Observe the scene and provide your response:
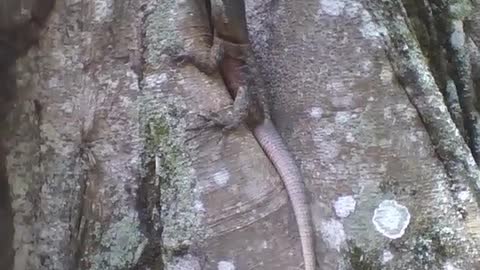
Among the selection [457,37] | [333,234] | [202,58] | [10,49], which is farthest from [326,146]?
[10,49]

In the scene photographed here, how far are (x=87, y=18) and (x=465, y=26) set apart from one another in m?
0.73

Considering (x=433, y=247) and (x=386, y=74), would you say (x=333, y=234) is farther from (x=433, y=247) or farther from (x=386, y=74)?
(x=386, y=74)

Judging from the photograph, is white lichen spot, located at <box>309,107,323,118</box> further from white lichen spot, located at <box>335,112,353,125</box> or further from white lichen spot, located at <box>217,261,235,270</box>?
white lichen spot, located at <box>217,261,235,270</box>

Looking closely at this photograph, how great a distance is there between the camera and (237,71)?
5.34ft

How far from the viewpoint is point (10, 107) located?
1691mm

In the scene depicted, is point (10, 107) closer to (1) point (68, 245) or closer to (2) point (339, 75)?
(1) point (68, 245)

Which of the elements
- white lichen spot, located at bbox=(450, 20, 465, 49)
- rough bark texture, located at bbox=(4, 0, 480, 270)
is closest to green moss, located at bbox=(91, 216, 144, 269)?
rough bark texture, located at bbox=(4, 0, 480, 270)

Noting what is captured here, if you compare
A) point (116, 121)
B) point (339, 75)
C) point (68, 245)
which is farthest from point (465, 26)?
point (68, 245)

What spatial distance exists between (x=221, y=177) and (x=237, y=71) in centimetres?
21

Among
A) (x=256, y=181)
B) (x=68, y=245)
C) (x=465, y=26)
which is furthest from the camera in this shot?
(x=465, y=26)

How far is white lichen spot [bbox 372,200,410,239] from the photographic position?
1.49m

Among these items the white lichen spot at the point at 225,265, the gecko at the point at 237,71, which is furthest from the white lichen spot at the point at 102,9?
the white lichen spot at the point at 225,265

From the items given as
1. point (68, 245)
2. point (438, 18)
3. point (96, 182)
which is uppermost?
point (438, 18)

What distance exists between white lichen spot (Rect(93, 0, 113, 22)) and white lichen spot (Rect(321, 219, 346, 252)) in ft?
1.79
